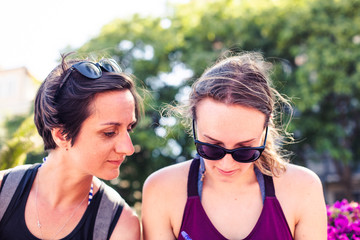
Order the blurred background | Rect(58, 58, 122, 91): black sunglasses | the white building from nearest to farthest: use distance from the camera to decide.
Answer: Rect(58, 58, 122, 91): black sunglasses, the blurred background, the white building

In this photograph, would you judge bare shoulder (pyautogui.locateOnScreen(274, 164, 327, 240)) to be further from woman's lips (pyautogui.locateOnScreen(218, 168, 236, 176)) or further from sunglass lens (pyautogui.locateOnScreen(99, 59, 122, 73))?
sunglass lens (pyautogui.locateOnScreen(99, 59, 122, 73))

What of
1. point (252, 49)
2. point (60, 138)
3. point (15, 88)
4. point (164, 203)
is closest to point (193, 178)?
point (164, 203)

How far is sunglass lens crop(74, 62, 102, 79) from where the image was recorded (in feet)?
7.39

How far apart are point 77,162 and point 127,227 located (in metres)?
0.52

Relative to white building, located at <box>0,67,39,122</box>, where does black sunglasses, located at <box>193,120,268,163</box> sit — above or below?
above

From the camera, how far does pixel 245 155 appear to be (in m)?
2.06

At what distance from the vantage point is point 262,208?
86.0 inches

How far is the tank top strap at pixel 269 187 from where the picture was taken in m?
2.21

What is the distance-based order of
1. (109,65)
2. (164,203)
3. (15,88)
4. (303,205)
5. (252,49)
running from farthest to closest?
(15,88) < (252,49) < (109,65) < (164,203) < (303,205)

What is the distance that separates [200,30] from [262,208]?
33.7 ft

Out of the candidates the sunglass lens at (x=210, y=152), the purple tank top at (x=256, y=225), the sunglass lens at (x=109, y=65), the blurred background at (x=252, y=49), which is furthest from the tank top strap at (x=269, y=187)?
the blurred background at (x=252, y=49)

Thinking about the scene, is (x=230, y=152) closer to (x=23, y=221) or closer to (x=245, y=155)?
(x=245, y=155)

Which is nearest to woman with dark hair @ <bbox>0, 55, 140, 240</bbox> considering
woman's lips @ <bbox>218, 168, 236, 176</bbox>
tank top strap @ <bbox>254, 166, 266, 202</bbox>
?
woman's lips @ <bbox>218, 168, 236, 176</bbox>

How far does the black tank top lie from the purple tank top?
0.49 m
